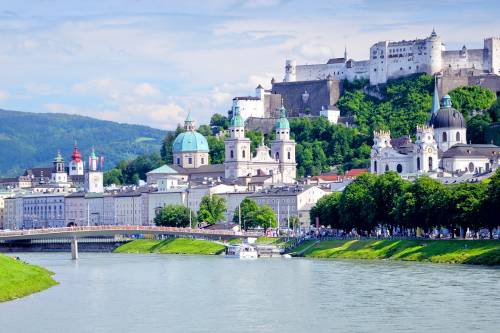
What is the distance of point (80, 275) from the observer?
248ft

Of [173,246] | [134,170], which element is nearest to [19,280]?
[173,246]

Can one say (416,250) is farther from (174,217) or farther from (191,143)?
(191,143)

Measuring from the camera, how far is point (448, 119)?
448 ft

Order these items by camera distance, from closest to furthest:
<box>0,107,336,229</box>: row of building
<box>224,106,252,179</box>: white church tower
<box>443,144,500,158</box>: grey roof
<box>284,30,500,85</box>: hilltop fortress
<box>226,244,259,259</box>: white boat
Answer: <box>226,244,259,259</box>: white boat
<box>443,144,500,158</box>: grey roof
<box>0,107,336,229</box>: row of building
<box>224,106,252,179</box>: white church tower
<box>284,30,500,85</box>: hilltop fortress

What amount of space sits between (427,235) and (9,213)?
98.1 metres

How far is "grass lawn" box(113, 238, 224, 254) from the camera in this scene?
107 metres

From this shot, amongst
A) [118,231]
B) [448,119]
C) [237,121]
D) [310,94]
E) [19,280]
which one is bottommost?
[19,280]

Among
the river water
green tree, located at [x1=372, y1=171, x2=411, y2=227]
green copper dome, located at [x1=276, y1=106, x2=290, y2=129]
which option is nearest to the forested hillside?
green copper dome, located at [x1=276, y1=106, x2=290, y2=129]

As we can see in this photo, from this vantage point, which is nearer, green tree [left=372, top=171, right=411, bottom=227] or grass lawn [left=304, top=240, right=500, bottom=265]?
grass lawn [left=304, top=240, right=500, bottom=265]

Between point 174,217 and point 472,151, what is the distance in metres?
27.9

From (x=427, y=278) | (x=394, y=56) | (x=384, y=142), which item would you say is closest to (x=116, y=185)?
(x=394, y=56)

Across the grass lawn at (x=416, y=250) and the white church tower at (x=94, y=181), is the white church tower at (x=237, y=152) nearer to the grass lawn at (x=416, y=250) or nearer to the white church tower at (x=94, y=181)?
the white church tower at (x=94, y=181)

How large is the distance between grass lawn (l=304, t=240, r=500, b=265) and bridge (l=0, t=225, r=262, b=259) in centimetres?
1502

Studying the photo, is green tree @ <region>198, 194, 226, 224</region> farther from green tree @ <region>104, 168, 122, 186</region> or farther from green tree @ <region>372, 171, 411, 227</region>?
green tree @ <region>104, 168, 122, 186</region>
